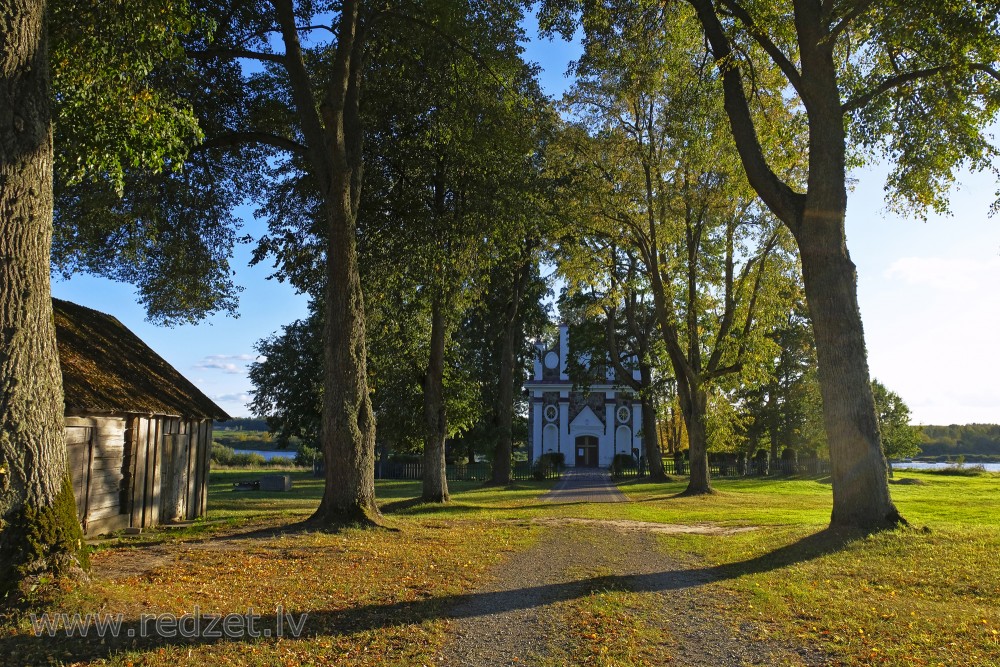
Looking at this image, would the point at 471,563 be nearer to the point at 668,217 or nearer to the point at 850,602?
the point at 850,602

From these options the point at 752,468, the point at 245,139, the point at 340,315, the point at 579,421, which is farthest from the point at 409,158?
the point at 579,421

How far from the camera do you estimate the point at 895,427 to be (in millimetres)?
45344

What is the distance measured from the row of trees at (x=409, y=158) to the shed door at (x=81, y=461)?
4217mm

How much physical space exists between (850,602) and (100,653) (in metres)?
6.89

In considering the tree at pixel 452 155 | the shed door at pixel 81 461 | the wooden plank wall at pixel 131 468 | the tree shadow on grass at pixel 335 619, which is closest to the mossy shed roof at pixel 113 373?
the wooden plank wall at pixel 131 468

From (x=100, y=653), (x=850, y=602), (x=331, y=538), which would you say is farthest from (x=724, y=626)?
(x=331, y=538)

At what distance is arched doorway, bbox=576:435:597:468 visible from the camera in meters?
57.2

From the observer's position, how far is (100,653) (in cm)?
494

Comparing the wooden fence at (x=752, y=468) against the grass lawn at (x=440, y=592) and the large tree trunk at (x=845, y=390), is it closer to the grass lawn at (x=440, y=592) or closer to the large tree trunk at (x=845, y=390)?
the grass lawn at (x=440, y=592)

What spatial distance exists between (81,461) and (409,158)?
1029cm

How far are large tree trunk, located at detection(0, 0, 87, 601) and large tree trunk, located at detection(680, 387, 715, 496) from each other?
22703mm

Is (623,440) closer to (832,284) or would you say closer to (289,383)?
(289,383)

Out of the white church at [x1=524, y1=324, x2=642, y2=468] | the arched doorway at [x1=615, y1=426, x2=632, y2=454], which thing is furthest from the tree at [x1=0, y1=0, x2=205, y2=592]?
the arched doorway at [x1=615, y1=426, x2=632, y2=454]

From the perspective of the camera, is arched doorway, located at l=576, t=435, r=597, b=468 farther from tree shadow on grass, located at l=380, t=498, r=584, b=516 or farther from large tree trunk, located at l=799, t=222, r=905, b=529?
large tree trunk, located at l=799, t=222, r=905, b=529
